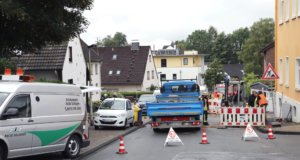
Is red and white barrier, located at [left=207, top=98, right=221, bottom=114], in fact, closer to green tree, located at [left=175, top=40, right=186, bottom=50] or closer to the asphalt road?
the asphalt road

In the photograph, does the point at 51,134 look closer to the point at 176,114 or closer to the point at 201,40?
the point at 176,114

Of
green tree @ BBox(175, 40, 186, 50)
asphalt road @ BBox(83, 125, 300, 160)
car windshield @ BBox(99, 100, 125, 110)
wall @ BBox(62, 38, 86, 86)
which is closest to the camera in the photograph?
asphalt road @ BBox(83, 125, 300, 160)

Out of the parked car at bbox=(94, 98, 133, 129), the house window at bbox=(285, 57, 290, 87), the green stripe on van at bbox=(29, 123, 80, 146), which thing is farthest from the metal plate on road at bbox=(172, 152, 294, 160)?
the house window at bbox=(285, 57, 290, 87)

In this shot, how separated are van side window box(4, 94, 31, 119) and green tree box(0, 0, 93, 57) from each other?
2480 mm

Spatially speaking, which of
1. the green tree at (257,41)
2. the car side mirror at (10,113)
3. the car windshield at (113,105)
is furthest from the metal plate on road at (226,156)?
the green tree at (257,41)

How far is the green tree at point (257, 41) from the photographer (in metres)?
99.9

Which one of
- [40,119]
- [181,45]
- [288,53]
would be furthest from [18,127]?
[181,45]

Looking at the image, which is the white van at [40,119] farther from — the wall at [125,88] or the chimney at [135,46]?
the chimney at [135,46]

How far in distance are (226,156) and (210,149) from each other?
1.89 metres

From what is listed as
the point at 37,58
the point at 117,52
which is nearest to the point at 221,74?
the point at 117,52

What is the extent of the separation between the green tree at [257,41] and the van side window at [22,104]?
88414 millimetres

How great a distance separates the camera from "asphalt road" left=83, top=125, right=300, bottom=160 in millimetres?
15062

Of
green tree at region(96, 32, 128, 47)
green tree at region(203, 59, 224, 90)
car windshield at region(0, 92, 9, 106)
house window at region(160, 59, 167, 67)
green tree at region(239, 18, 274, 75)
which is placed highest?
green tree at region(96, 32, 128, 47)

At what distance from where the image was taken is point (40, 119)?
44.2ft
